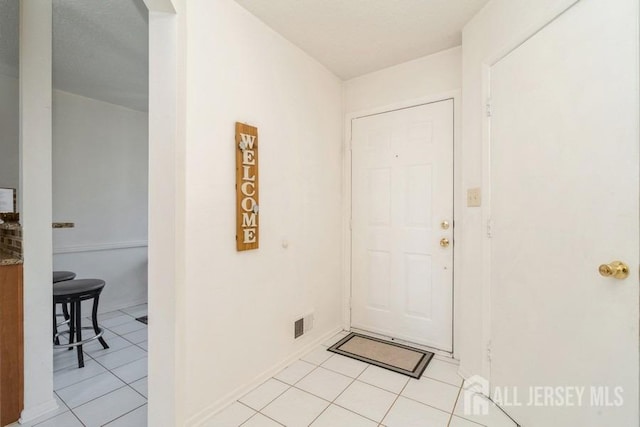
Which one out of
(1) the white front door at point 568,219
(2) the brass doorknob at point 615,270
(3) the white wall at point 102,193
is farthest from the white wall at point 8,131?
(2) the brass doorknob at point 615,270

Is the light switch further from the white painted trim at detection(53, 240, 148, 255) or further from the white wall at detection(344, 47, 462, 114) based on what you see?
the white painted trim at detection(53, 240, 148, 255)

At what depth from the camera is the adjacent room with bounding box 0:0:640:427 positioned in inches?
49.8

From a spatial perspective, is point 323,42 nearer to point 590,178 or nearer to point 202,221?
point 202,221

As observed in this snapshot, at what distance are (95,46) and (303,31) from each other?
1787 millimetres

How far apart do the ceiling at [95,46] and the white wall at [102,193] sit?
329mm

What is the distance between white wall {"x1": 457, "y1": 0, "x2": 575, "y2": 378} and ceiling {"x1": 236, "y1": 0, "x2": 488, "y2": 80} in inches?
7.5

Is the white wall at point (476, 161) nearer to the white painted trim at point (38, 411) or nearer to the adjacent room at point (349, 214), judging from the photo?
the adjacent room at point (349, 214)

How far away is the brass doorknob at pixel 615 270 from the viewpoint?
1083mm

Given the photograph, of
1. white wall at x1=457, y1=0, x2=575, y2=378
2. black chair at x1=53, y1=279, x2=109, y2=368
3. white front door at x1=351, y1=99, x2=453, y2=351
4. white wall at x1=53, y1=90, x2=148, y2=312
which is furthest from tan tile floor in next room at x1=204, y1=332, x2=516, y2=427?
white wall at x1=53, y1=90, x2=148, y2=312

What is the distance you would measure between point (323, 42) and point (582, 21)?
64.4 inches

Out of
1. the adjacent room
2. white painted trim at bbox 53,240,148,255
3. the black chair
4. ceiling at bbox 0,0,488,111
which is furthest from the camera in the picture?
white painted trim at bbox 53,240,148,255

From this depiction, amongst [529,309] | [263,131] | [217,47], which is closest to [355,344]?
[529,309]

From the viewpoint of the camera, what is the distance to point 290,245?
2326mm

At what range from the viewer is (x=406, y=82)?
261 centimetres
